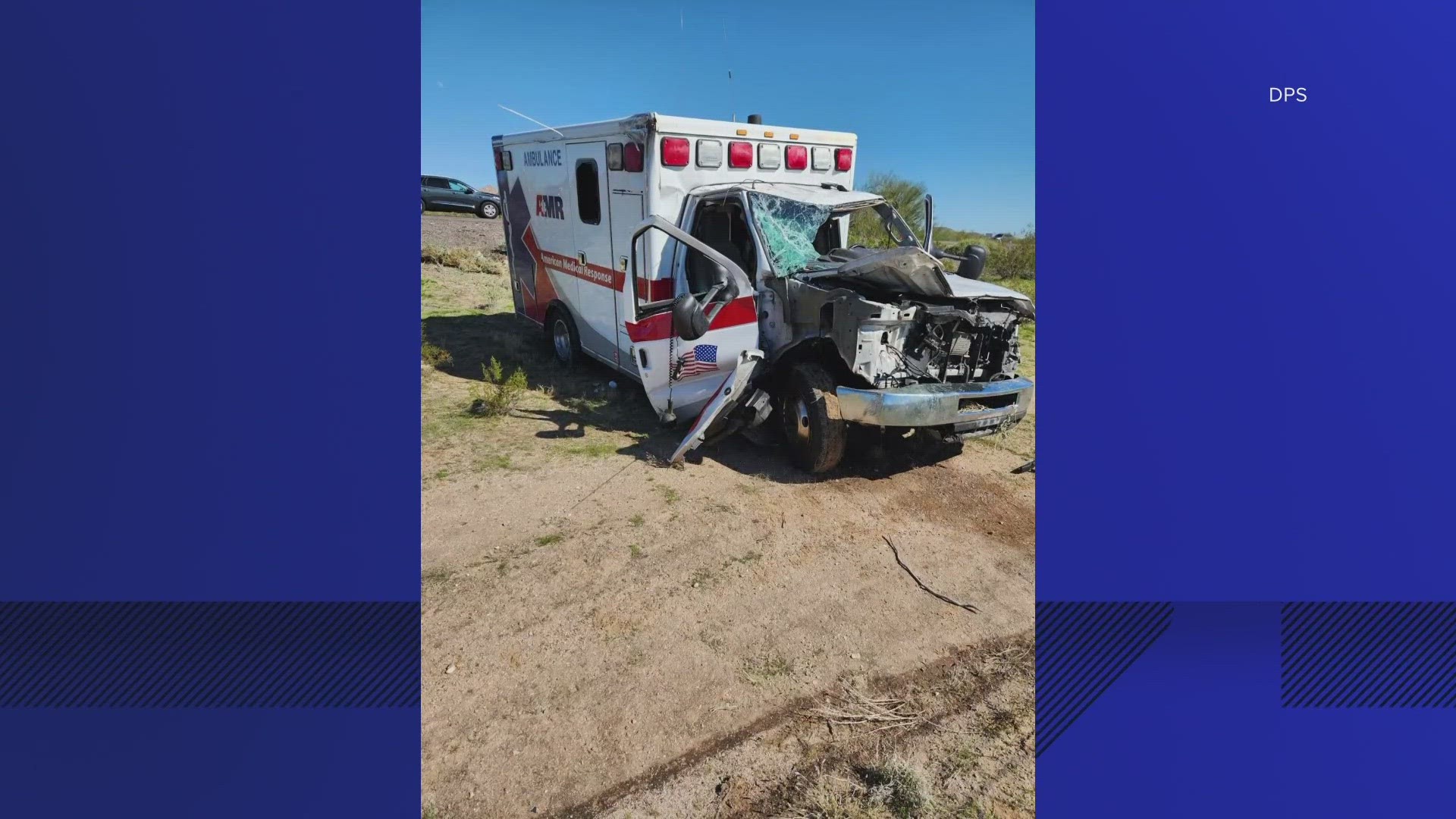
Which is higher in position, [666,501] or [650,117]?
[650,117]

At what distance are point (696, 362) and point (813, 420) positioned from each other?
3.88ft

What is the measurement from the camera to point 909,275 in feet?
17.4

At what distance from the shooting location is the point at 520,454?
20.5ft

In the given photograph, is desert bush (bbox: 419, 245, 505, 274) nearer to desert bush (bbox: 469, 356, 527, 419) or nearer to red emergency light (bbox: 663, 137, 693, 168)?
desert bush (bbox: 469, 356, 527, 419)

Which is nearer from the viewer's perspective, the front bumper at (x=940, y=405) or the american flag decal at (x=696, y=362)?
the front bumper at (x=940, y=405)

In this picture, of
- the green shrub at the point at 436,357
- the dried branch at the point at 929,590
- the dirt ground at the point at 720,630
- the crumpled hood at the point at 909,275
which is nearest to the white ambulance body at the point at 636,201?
the crumpled hood at the point at 909,275

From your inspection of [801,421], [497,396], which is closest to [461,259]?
[497,396]

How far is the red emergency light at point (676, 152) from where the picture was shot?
6.34m

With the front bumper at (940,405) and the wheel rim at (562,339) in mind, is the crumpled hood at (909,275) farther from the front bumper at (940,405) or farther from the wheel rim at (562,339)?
the wheel rim at (562,339)

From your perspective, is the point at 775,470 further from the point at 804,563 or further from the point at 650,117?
the point at 650,117

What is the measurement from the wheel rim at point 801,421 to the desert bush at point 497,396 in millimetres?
2987

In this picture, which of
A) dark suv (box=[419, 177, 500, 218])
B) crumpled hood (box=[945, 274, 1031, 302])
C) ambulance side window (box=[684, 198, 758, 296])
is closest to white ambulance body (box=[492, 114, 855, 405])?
ambulance side window (box=[684, 198, 758, 296])

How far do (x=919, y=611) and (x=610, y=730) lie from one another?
1840 millimetres
